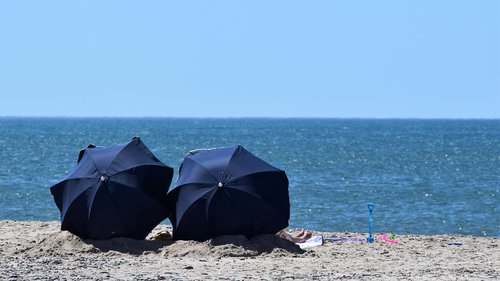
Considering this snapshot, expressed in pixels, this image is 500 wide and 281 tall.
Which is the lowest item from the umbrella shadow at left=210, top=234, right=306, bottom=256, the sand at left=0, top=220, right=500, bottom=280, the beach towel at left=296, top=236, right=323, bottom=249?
the beach towel at left=296, top=236, right=323, bottom=249

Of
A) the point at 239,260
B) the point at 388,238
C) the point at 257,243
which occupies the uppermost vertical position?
the point at 257,243

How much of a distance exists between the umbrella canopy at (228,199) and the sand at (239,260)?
0.72 ft

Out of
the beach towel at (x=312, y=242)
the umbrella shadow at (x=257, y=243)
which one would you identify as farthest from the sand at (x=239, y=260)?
the beach towel at (x=312, y=242)

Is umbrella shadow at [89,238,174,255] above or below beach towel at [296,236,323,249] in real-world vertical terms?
above

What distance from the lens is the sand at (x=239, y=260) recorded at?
15.4 m

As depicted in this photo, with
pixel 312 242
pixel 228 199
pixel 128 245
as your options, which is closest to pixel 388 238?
pixel 312 242

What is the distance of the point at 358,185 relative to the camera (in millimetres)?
42625

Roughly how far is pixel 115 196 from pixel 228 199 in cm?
175

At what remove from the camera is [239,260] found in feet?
54.7

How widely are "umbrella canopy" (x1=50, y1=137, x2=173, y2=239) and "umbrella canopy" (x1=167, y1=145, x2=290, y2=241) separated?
0.35m

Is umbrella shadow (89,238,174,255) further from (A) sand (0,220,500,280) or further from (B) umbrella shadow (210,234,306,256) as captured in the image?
(B) umbrella shadow (210,234,306,256)

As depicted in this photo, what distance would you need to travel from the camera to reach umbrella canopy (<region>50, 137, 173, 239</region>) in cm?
1748

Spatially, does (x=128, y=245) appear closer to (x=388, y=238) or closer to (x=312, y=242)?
(x=312, y=242)

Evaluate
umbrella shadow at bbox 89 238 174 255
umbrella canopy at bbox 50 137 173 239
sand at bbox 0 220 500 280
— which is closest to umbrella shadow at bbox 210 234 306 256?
sand at bbox 0 220 500 280
